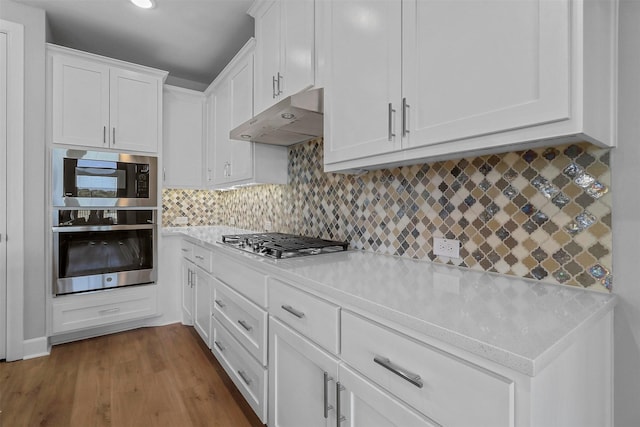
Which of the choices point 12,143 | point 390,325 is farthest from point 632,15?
point 12,143

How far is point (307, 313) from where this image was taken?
1.21 metres

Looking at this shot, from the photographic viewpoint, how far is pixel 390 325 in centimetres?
87

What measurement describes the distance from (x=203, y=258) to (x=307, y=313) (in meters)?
1.51

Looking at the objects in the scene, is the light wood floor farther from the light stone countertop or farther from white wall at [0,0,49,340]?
the light stone countertop

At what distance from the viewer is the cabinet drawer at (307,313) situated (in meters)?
1.08

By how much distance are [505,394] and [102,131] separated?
3242 mm

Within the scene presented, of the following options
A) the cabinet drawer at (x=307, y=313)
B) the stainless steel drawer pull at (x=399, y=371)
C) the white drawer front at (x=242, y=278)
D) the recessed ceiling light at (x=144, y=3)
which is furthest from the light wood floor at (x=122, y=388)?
the recessed ceiling light at (x=144, y=3)

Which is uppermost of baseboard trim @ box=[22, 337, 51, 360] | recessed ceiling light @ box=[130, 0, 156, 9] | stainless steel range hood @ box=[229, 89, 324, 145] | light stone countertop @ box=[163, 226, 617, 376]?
recessed ceiling light @ box=[130, 0, 156, 9]

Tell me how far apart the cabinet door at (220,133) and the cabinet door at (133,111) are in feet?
1.68

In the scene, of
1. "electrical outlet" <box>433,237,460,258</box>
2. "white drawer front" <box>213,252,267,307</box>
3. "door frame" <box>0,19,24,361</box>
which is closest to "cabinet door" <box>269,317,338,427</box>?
"white drawer front" <box>213,252,267,307</box>

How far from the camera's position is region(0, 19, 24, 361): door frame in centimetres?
232

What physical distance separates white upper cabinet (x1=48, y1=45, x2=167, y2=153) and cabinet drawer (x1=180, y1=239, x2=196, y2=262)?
3.04ft

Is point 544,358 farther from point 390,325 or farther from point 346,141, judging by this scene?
point 346,141

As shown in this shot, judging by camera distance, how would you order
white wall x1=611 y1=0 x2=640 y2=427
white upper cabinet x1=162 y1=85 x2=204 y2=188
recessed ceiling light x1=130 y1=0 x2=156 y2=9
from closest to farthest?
white wall x1=611 y1=0 x2=640 y2=427, recessed ceiling light x1=130 y1=0 x2=156 y2=9, white upper cabinet x1=162 y1=85 x2=204 y2=188
